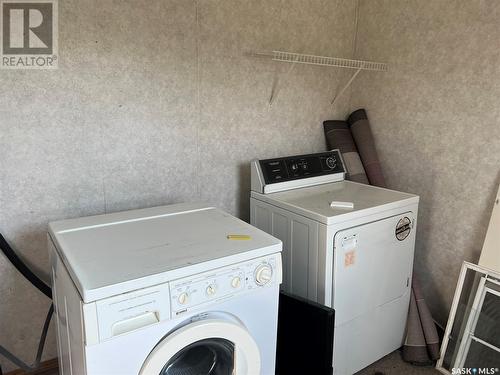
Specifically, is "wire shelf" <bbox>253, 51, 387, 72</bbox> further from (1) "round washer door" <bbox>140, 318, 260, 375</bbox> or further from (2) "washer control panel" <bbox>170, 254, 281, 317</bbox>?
(1) "round washer door" <bbox>140, 318, 260, 375</bbox>

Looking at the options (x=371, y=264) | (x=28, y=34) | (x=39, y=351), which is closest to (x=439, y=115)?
(x=371, y=264)

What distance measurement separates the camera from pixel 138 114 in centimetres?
200

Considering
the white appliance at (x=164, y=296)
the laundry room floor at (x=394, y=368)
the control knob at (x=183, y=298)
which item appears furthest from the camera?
the laundry room floor at (x=394, y=368)

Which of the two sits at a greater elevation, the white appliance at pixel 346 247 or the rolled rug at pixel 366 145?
the rolled rug at pixel 366 145

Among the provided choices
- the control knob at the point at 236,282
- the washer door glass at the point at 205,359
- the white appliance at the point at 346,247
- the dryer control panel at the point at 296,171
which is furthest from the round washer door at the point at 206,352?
the dryer control panel at the point at 296,171

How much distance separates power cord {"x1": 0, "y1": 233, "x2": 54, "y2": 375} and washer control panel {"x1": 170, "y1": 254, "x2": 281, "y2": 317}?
3.10 feet

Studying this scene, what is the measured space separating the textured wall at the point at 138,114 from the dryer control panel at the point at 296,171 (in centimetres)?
→ 22

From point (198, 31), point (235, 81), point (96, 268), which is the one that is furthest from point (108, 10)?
point (96, 268)

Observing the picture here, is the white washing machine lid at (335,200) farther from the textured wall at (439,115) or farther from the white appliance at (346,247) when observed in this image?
the textured wall at (439,115)

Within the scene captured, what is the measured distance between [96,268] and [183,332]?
1.13ft

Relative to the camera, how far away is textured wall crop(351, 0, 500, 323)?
6.79ft

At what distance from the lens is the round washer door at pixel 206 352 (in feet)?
4.00

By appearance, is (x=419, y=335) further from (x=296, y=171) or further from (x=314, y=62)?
(x=314, y=62)

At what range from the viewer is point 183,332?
1.23 m
